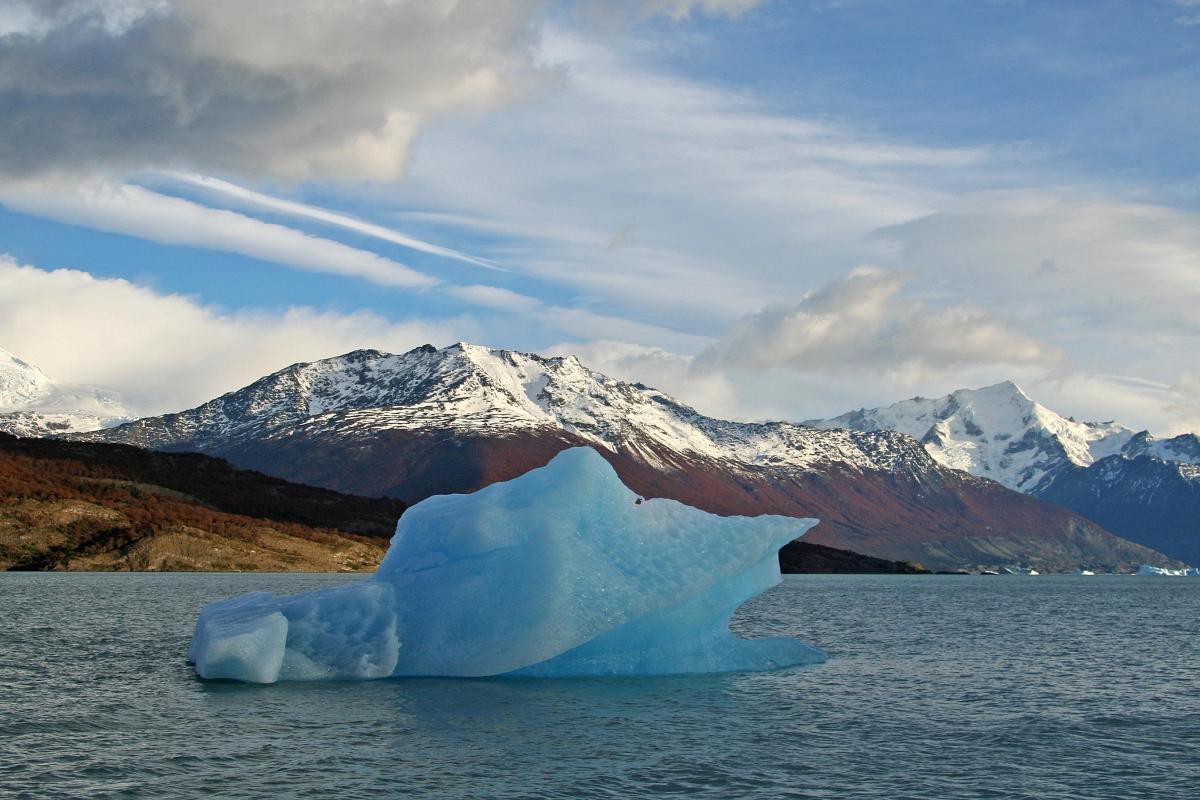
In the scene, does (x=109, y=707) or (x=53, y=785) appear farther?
(x=109, y=707)

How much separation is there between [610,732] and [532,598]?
25.0 feet

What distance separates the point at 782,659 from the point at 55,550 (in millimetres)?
147620

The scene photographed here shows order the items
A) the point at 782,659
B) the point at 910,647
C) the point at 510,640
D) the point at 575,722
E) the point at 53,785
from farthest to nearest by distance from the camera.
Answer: the point at 910,647 < the point at 782,659 < the point at 510,640 < the point at 575,722 < the point at 53,785

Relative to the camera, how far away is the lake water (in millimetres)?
28031

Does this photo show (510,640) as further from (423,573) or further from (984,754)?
(984,754)

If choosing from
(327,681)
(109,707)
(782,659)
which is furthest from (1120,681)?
(109,707)

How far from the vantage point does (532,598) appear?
41.0m

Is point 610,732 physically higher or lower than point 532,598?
lower

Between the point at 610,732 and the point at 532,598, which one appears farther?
the point at 532,598

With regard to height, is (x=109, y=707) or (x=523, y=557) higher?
(x=523, y=557)

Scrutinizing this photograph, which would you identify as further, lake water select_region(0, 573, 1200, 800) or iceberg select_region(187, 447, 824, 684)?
iceberg select_region(187, 447, 824, 684)

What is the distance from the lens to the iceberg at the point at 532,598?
41.1 meters

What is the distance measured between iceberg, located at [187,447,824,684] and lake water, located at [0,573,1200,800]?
1092 millimetres

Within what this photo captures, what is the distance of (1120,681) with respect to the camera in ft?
169
